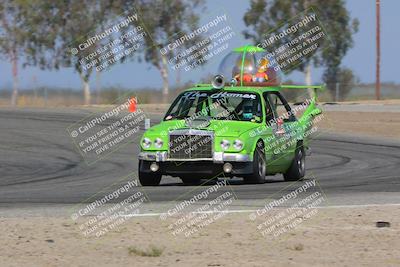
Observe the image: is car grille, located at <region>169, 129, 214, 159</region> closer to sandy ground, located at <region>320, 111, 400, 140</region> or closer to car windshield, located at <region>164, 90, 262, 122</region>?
car windshield, located at <region>164, 90, 262, 122</region>

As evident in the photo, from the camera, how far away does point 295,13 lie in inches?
3076

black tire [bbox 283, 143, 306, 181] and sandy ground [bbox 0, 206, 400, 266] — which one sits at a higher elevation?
sandy ground [bbox 0, 206, 400, 266]

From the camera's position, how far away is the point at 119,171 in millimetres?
22391

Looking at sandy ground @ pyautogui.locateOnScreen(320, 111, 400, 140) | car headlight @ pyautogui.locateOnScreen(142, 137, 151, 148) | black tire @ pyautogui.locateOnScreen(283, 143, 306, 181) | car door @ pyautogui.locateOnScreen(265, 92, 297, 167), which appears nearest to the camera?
car headlight @ pyautogui.locateOnScreen(142, 137, 151, 148)

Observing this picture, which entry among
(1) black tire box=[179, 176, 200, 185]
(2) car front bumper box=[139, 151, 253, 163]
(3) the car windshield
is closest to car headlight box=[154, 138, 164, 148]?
(2) car front bumper box=[139, 151, 253, 163]

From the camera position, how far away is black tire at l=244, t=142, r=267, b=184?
17000 millimetres

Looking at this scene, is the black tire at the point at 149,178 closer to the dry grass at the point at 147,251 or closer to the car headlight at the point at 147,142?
the car headlight at the point at 147,142

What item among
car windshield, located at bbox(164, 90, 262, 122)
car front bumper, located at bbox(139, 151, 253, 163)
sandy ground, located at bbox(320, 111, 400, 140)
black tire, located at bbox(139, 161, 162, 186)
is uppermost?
car windshield, located at bbox(164, 90, 262, 122)

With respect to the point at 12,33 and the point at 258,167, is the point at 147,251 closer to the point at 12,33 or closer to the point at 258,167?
the point at 258,167

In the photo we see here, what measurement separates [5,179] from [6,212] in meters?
7.41

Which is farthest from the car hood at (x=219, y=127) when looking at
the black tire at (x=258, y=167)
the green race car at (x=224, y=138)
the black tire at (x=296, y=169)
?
the black tire at (x=296, y=169)

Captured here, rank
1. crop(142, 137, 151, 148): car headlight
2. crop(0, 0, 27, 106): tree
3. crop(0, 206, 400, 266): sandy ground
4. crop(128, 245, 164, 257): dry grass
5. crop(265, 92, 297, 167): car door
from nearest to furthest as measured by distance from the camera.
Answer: crop(0, 206, 400, 266): sandy ground
crop(128, 245, 164, 257): dry grass
crop(142, 137, 151, 148): car headlight
crop(265, 92, 297, 167): car door
crop(0, 0, 27, 106): tree

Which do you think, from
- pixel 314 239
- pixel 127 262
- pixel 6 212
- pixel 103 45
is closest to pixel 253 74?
pixel 6 212

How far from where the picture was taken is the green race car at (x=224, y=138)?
1667cm
